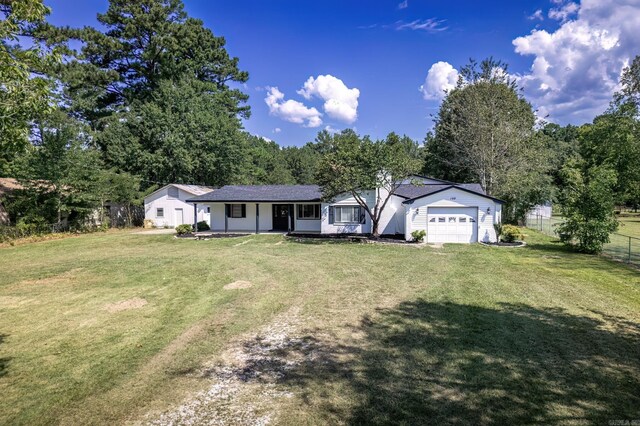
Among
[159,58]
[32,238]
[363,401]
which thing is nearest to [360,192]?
[363,401]

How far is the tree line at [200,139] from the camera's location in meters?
19.8

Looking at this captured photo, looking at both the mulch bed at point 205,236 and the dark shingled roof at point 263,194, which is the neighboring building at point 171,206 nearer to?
the dark shingled roof at point 263,194

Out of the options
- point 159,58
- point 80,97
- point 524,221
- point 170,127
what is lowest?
point 524,221

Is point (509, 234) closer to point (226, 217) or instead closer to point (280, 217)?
point (280, 217)

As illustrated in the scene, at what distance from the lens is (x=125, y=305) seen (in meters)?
8.98

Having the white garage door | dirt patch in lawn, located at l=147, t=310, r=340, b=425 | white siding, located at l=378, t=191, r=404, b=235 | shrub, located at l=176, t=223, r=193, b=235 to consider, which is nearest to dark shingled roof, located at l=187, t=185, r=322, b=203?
shrub, located at l=176, t=223, r=193, b=235

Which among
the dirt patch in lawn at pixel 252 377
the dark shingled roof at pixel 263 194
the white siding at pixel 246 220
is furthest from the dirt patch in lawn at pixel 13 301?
the white siding at pixel 246 220

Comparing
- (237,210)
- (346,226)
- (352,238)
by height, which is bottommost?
(352,238)

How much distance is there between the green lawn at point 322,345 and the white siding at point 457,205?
664 cm

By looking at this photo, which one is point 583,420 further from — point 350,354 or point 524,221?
point 524,221

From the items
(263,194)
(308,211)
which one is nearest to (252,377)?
(308,211)

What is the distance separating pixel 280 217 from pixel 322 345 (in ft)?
66.3

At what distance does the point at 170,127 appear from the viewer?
108ft

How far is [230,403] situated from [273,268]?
861 cm
